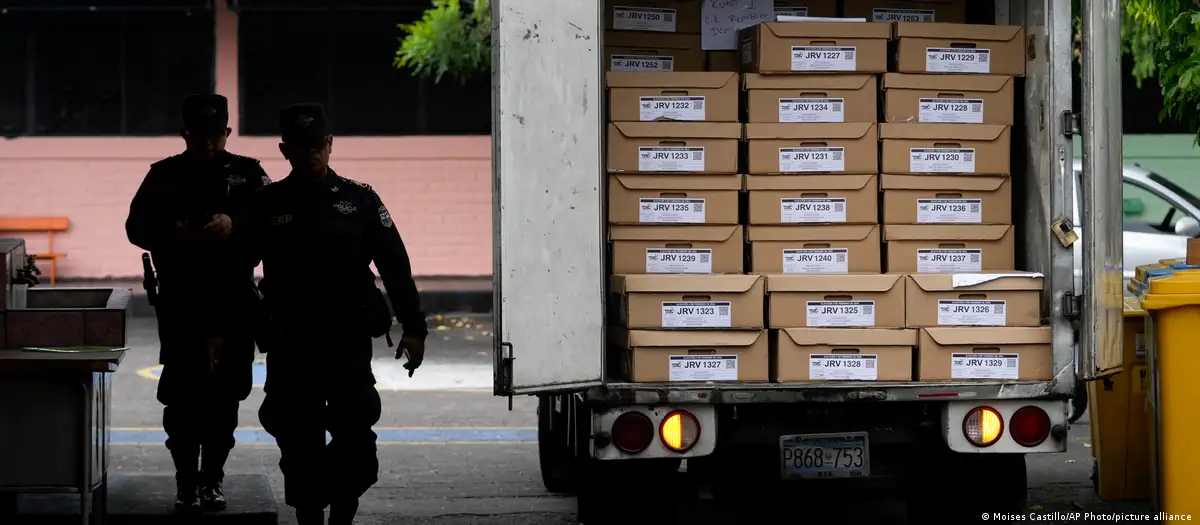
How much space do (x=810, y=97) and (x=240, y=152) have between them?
13.9 m

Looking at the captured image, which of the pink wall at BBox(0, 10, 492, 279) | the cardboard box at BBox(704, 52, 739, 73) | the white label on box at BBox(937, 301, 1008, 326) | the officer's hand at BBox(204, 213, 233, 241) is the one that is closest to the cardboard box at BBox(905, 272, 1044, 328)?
the white label on box at BBox(937, 301, 1008, 326)

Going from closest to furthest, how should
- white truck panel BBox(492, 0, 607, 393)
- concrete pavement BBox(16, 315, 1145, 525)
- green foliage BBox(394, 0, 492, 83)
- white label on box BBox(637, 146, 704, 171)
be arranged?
white truck panel BBox(492, 0, 607, 393) → white label on box BBox(637, 146, 704, 171) → concrete pavement BBox(16, 315, 1145, 525) → green foliage BBox(394, 0, 492, 83)

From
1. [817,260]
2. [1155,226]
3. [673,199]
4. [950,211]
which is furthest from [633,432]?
[1155,226]

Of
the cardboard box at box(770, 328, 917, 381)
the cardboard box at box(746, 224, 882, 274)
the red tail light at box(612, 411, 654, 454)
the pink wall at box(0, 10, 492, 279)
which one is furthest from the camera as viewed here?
the pink wall at box(0, 10, 492, 279)

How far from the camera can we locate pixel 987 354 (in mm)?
5980

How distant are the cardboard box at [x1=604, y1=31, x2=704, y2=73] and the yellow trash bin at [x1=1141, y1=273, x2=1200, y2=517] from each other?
2.09m

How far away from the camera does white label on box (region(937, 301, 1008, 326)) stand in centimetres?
604

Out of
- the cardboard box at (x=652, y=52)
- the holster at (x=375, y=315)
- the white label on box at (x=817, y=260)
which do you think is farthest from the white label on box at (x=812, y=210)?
the holster at (x=375, y=315)

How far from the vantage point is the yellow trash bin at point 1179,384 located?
6141 mm

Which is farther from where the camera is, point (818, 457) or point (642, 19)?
point (642, 19)

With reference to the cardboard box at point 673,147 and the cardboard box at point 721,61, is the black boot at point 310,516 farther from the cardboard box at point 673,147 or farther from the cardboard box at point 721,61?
the cardboard box at point 721,61

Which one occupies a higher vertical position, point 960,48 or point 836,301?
point 960,48

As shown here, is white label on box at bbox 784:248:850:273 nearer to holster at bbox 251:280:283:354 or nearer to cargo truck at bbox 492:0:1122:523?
cargo truck at bbox 492:0:1122:523

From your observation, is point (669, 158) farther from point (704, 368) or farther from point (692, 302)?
point (704, 368)
